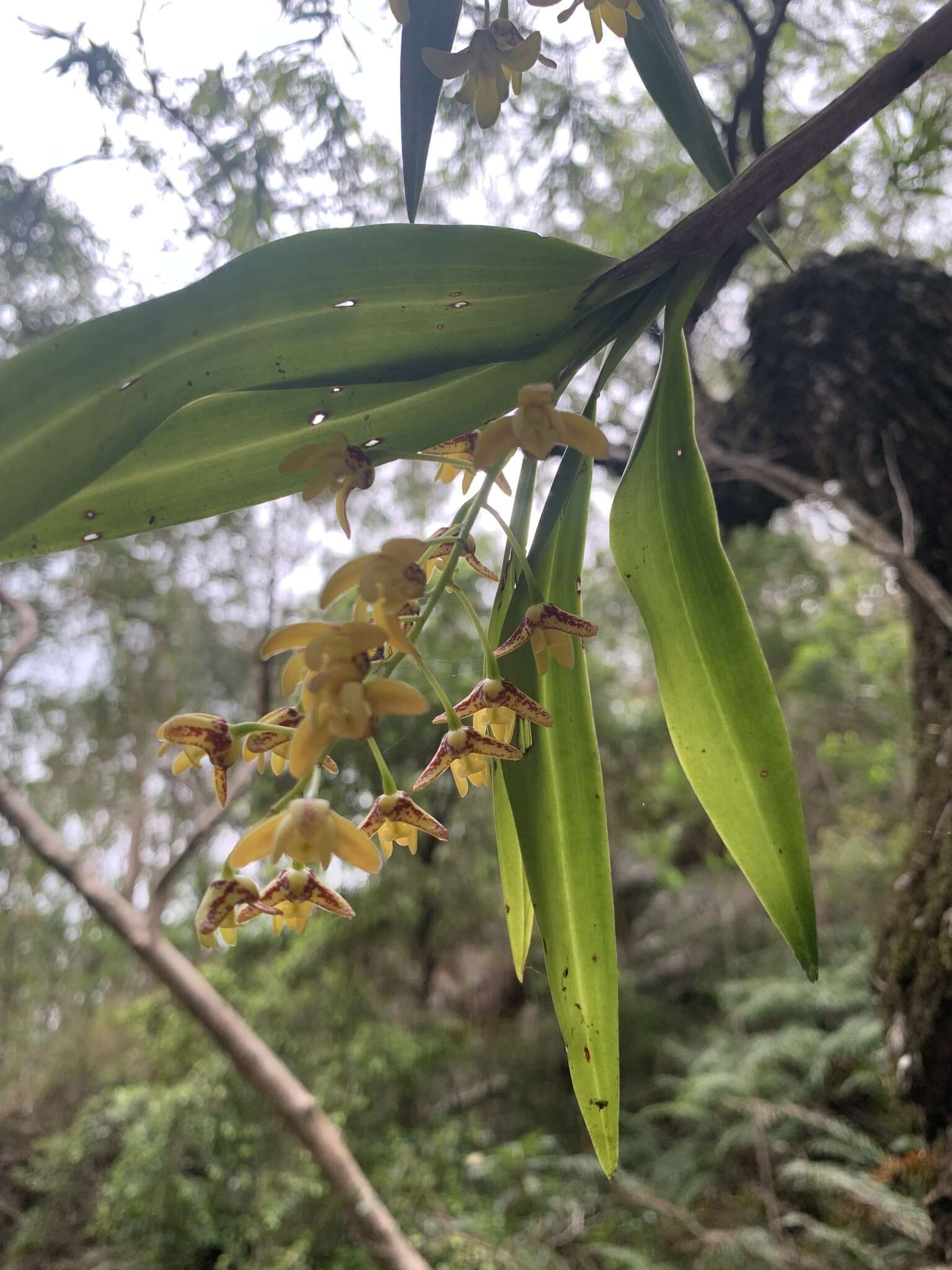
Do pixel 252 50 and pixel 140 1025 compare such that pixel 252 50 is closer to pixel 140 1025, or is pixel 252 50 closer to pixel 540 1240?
pixel 540 1240

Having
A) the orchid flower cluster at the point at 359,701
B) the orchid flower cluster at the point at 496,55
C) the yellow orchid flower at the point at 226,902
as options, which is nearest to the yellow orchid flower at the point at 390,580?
the orchid flower cluster at the point at 359,701

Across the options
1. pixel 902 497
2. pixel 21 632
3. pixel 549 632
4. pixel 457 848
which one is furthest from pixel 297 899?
pixel 457 848

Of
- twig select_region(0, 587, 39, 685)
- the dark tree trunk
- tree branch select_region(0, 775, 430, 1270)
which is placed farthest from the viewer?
twig select_region(0, 587, 39, 685)

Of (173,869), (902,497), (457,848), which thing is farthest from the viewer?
(457,848)

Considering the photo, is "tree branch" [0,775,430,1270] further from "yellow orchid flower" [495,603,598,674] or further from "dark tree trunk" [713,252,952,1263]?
"yellow orchid flower" [495,603,598,674]

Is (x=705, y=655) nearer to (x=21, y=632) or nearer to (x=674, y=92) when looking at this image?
(x=674, y=92)

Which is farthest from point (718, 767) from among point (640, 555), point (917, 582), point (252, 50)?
point (252, 50)

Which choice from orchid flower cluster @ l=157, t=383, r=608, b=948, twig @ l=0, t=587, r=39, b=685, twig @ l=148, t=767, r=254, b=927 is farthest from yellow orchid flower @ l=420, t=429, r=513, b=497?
twig @ l=0, t=587, r=39, b=685
